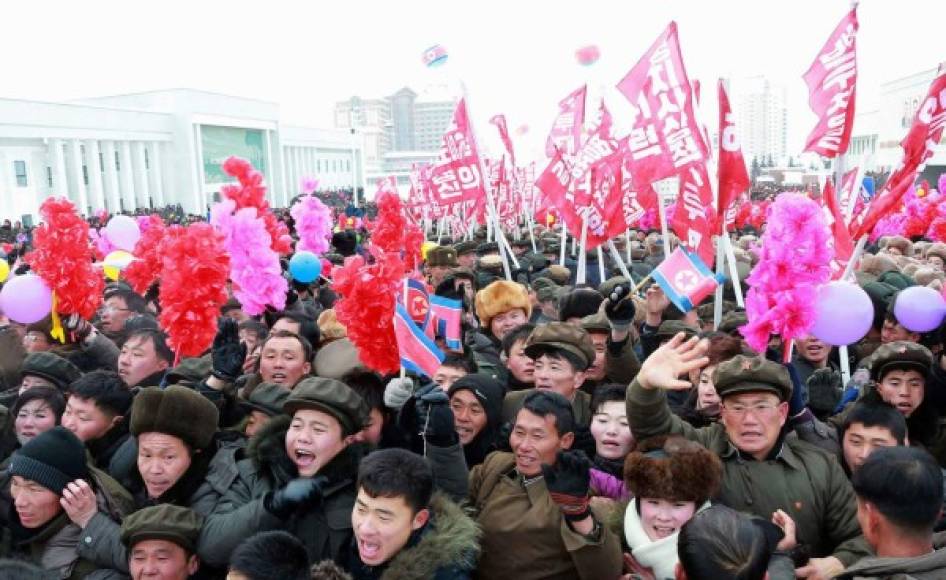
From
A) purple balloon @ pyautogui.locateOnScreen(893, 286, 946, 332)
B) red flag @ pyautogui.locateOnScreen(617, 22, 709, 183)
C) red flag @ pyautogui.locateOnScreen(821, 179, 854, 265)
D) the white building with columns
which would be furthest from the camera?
the white building with columns

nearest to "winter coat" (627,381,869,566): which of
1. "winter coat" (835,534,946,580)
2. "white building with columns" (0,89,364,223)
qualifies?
"winter coat" (835,534,946,580)

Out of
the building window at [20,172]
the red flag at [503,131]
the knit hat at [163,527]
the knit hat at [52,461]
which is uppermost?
the building window at [20,172]

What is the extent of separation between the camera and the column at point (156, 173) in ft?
159

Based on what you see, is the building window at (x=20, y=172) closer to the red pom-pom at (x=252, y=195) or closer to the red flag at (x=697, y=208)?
the red pom-pom at (x=252, y=195)

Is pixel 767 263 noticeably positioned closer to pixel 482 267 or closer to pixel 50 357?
pixel 50 357

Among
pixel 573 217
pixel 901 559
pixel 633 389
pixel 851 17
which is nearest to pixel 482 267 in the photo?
pixel 573 217

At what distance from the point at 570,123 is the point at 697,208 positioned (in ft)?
13.0

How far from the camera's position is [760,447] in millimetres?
3010

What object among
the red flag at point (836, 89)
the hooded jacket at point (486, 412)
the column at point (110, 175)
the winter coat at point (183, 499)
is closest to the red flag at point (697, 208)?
the red flag at point (836, 89)

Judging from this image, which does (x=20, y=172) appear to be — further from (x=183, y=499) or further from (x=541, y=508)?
(x=541, y=508)

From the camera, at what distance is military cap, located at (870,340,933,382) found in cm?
359

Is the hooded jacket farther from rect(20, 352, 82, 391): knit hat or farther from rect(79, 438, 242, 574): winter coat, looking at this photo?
rect(20, 352, 82, 391): knit hat

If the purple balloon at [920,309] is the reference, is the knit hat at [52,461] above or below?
below

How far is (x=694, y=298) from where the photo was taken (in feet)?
13.9
